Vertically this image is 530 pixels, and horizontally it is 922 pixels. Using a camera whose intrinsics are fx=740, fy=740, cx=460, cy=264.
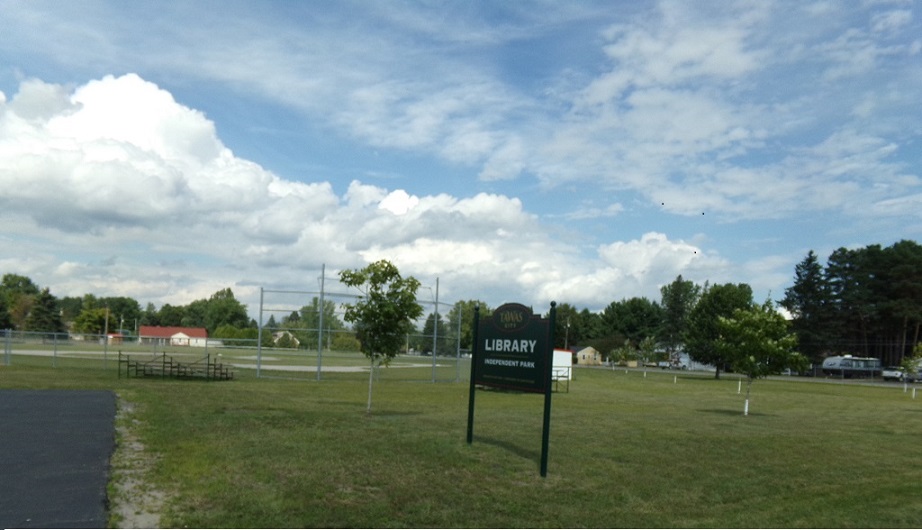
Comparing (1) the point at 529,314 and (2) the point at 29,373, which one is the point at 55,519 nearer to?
(1) the point at 529,314

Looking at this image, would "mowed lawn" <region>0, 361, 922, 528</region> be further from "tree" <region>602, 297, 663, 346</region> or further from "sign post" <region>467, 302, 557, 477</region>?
"tree" <region>602, 297, 663, 346</region>

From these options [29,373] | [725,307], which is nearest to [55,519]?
[29,373]

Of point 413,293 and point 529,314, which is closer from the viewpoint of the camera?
point 529,314

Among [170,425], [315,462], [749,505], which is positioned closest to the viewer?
[749,505]

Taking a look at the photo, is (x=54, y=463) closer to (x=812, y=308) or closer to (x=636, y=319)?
(x=812, y=308)

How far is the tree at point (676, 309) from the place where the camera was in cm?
12100

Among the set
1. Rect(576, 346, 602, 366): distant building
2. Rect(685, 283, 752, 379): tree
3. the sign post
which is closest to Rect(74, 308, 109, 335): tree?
Rect(576, 346, 602, 366): distant building

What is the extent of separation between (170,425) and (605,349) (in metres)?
118

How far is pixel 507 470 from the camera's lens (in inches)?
412

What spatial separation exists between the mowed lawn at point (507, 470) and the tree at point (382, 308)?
5.86 feet

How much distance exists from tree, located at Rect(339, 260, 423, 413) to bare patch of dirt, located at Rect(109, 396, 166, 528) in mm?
7116

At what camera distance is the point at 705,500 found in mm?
9453

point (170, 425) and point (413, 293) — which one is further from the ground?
point (413, 293)

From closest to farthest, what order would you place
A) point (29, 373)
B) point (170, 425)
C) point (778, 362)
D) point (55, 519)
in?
point (55, 519) → point (170, 425) → point (778, 362) → point (29, 373)
